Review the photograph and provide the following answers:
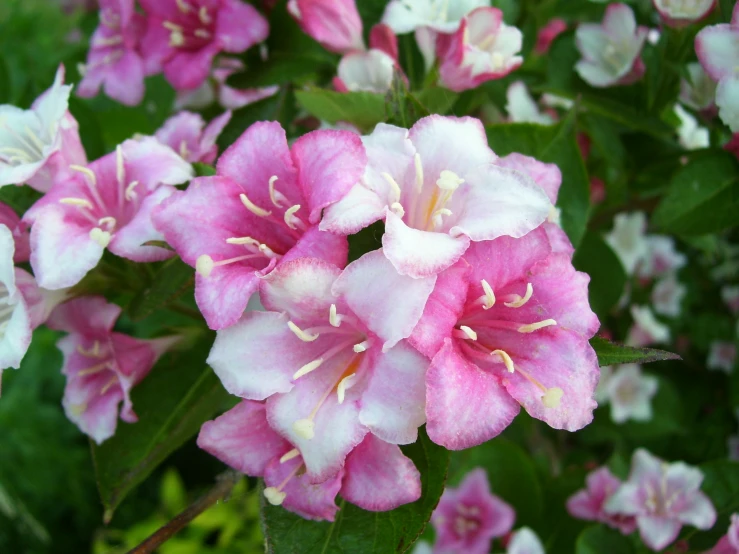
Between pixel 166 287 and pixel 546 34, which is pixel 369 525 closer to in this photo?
pixel 166 287

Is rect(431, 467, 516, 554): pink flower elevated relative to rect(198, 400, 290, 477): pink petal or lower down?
lower down

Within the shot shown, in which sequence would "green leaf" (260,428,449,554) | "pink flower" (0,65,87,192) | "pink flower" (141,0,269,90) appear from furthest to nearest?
"pink flower" (141,0,269,90), "pink flower" (0,65,87,192), "green leaf" (260,428,449,554)

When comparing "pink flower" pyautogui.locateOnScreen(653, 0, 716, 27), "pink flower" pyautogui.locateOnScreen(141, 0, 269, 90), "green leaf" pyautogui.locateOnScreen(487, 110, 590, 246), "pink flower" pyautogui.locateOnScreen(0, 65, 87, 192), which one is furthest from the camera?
"pink flower" pyautogui.locateOnScreen(141, 0, 269, 90)

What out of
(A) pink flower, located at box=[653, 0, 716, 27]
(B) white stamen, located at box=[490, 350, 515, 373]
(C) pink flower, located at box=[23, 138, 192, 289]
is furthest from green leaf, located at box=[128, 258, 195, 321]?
(A) pink flower, located at box=[653, 0, 716, 27]

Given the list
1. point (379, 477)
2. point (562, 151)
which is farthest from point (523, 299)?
point (562, 151)

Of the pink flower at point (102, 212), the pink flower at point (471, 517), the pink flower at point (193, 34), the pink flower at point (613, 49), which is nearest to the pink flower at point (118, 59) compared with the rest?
the pink flower at point (193, 34)

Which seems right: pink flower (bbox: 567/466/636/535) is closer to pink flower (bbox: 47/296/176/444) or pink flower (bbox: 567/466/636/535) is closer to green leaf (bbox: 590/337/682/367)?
green leaf (bbox: 590/337/682/367)
